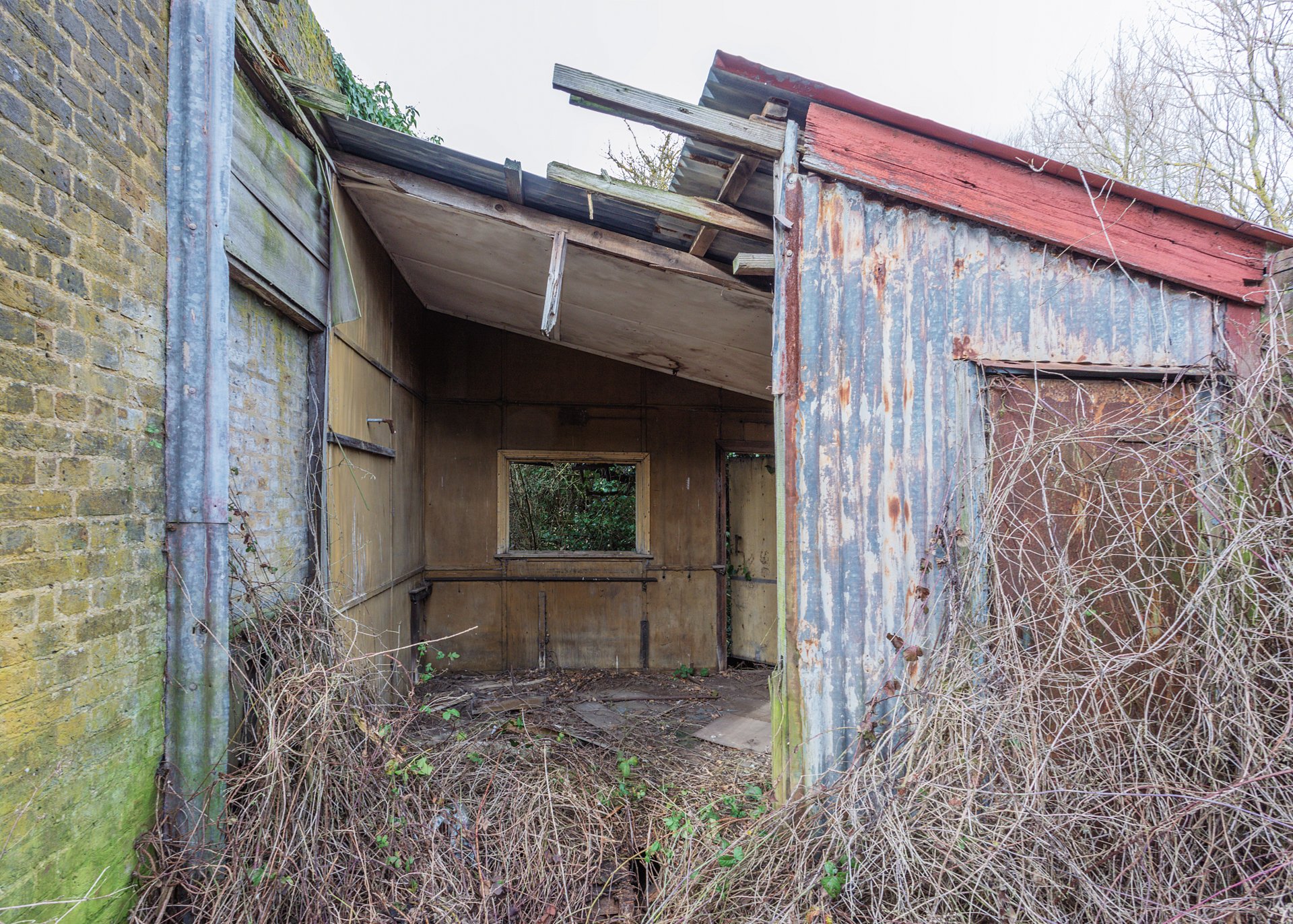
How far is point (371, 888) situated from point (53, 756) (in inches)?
49.0

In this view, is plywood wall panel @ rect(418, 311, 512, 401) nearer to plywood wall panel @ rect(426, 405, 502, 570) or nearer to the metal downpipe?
plywood wall panel @ rect(426, 405, 502, 570)

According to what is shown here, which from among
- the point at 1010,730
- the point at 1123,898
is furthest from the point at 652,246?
the point at 1123,898

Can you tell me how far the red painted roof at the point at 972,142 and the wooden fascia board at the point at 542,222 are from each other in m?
1.12

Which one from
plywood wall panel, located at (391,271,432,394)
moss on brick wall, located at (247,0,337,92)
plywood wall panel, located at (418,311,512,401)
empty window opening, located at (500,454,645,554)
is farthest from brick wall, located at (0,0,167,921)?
empty window opening, located at (500,454,645,554)

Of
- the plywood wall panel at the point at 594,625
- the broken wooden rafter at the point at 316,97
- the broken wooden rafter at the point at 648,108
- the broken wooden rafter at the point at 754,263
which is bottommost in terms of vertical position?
the plywood wall panel at the point at 594,625

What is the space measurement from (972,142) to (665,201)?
1405 millimetres

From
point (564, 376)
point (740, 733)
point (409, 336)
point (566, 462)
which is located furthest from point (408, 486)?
point (740, 733)

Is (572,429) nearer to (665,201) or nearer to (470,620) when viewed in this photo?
(470,620)

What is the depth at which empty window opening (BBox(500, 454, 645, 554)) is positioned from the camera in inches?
366

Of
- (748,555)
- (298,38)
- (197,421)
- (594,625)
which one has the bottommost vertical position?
(594,625)

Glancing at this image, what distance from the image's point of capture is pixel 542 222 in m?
3.92

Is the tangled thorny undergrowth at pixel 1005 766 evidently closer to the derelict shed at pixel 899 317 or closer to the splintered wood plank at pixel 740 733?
the derelict shed at pixel 899 317

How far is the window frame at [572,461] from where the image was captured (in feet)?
23.0

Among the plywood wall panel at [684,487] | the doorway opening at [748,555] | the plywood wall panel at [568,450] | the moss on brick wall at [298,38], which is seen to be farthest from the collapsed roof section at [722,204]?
the doorway opening at [748,555]
